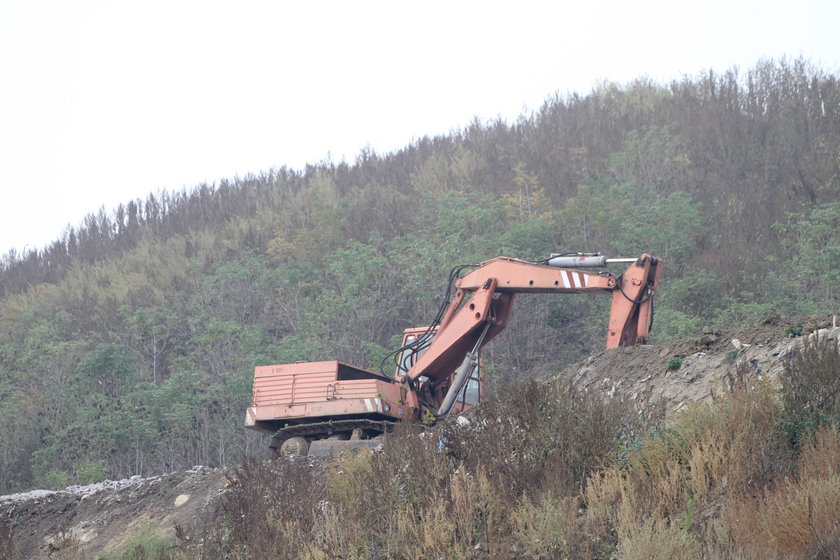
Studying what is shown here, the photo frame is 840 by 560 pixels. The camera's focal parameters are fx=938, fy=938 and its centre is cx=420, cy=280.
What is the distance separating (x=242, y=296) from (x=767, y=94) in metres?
20.8

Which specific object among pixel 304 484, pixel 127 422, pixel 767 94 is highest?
pixel 767 94

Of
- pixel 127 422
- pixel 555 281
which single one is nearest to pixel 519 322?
pixel 127 422

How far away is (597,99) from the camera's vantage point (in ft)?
132

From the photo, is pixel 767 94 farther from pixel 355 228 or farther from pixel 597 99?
pixel 355 228

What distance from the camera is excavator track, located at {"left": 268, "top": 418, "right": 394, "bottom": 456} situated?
14547mm

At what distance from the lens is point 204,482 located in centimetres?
1438

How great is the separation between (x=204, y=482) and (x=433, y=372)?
13.0ft

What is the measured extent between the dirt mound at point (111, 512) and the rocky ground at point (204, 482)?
0.06 ft

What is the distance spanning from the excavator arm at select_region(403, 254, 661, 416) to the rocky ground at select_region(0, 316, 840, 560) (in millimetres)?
784

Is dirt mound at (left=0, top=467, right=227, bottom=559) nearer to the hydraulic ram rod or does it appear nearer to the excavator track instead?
the excavator track

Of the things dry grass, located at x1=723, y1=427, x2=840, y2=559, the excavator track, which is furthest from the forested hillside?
dry grass, located at x1=723, y1=427, x2=840, y2=559

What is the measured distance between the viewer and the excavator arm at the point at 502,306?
13.4m

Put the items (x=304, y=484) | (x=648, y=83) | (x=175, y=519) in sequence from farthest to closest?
(x=648, y=83) < (x=175, y=519) < (x=304, y=484)

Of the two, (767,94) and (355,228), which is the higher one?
(767,94)
